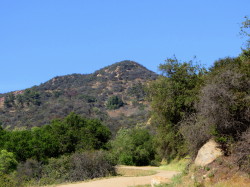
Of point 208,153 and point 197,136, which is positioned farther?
point 197,136

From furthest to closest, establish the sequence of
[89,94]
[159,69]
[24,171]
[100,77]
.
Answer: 1. [100,77]
2. [89,94]
3. [159,69]
4. [24,171]

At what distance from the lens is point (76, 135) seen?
2897cm

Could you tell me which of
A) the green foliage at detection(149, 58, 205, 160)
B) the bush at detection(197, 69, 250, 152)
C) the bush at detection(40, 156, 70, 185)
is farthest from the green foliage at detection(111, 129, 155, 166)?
the bush at detection(197, 69, 250, 152)

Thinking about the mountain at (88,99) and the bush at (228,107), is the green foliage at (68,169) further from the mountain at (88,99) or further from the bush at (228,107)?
the mountain at (88,99)

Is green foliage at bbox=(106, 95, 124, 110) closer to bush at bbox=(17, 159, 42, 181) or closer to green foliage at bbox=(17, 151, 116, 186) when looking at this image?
green foliage at bbox=(17, 151, 116, 186)

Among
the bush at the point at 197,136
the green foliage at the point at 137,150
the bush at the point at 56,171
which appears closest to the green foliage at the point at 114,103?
the green foliage at the point at 137,150

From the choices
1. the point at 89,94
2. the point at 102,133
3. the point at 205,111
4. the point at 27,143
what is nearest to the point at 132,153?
the point at 102,133

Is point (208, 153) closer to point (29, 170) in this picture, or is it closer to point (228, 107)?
point (228, 107)

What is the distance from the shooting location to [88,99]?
8588cm

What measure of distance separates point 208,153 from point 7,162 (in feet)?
45.4

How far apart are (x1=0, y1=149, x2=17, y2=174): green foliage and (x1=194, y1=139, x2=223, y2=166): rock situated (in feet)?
43.0

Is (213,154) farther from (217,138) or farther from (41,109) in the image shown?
(41,109)

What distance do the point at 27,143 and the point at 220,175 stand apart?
16.7 metres

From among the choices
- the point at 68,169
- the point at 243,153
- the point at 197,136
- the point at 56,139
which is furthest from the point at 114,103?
the point at 243,153
